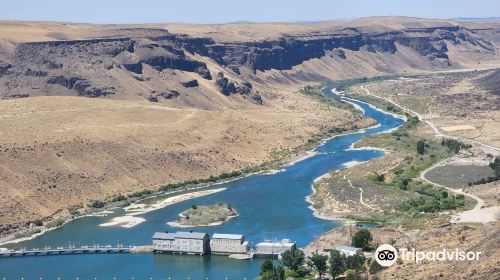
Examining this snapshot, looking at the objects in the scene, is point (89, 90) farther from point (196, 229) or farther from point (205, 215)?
point (196, 229)

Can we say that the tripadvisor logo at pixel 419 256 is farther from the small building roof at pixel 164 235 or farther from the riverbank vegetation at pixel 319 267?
the small building roof at pixel 164 235

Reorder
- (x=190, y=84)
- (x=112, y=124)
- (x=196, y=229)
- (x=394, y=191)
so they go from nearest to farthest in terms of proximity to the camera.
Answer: (x=196, y=229) → (x=394, y=191) → (x=112, y=124) → (x=190, y=84)

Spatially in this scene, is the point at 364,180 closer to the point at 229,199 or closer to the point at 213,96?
the point at 229,199

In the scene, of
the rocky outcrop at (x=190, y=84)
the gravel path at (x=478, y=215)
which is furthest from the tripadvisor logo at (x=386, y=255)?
the rocky outcrop at (x=190, y=84)

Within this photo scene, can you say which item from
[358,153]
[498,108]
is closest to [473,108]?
[498,108]

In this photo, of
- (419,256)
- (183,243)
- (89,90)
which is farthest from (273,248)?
(89,90)
